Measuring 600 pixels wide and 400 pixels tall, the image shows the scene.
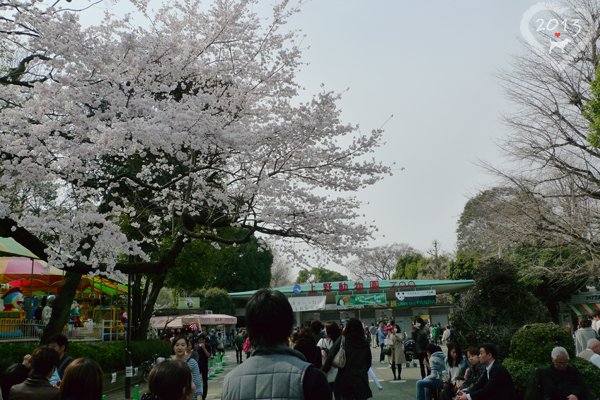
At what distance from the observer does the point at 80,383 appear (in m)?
3.38

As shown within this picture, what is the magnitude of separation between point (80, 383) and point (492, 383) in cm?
467

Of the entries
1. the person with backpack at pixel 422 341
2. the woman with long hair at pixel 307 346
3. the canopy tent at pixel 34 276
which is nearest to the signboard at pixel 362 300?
the canopy tent at pixel 34 276

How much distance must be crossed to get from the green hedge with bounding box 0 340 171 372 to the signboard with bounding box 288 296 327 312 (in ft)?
39.1

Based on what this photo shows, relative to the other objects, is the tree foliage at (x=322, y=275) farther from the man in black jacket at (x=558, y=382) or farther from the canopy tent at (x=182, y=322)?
the man in black jacket at (x=558, y=382)

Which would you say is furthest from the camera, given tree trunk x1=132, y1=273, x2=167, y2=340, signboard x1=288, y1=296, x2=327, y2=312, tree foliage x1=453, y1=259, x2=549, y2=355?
signboard x1=288, y1=296, x2=327, y2=312

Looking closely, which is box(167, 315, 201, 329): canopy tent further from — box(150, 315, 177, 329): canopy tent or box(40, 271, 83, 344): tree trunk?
box(40, 271, 83, 344): tree trunk

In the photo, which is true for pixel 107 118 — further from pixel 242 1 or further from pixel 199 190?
pixel 242 1

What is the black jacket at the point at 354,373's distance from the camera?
6.64 meters

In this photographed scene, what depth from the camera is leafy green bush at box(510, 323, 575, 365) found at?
745 cm

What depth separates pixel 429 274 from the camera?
58.6 metres

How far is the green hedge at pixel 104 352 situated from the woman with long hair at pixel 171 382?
26.4ft

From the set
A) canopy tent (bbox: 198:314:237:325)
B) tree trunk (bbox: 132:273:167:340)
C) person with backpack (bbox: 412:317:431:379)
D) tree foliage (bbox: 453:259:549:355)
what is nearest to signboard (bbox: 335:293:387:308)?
canopy tent (bbox: 198:314:237:325)

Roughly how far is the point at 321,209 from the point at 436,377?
4.80 meters

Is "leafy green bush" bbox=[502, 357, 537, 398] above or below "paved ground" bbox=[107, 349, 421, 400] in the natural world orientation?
above
